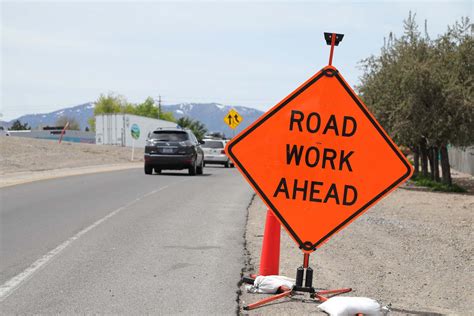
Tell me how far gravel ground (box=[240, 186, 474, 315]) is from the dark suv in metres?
11.9

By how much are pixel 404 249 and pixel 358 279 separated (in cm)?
265

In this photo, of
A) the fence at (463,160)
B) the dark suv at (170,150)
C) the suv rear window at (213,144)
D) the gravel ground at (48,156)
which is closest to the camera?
the dark suv at (170,150)

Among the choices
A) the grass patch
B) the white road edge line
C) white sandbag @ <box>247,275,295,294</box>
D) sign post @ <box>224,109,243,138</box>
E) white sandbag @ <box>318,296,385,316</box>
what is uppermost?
sign post @ <box>224,109,243,138</box>

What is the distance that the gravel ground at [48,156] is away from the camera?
114ft

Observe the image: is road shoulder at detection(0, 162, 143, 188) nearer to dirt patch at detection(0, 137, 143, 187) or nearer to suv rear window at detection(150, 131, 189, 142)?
dirt patch at detection(0, 137, 143, 187)

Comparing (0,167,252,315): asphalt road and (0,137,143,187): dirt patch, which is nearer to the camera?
(0,167,252,315): asphalt road

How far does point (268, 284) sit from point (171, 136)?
20641mm

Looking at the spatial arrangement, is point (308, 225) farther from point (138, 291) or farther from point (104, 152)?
point (104, 152)

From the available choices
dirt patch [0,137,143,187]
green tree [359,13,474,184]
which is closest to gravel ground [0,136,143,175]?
dirt patch [0,137,143,187]

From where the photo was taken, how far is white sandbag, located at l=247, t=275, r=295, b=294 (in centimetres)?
695

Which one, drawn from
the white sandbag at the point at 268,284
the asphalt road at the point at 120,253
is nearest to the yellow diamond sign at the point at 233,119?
the asphalt road at the point at 120,253

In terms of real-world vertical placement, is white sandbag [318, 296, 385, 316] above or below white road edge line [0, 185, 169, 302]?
above

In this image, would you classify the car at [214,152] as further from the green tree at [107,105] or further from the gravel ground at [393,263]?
the green tree at [107,105]

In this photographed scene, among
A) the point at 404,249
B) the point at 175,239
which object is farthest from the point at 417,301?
the point at 175,239
